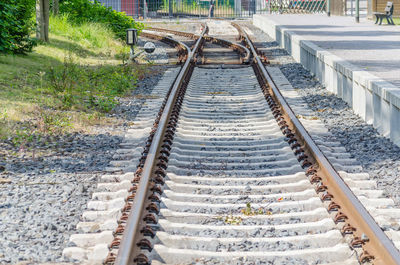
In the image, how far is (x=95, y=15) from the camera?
2728 cm

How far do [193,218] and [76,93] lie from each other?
7.47 meters

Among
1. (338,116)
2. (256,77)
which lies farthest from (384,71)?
(256,77)

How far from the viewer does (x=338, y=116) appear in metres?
11.5

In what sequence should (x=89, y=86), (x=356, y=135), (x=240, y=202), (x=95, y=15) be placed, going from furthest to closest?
(x=95, y=15), (x=89, y=86), (x=356, y=135), (x=240, y=202)

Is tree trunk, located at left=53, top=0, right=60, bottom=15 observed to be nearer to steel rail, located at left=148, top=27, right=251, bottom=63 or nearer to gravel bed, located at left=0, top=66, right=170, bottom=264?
steel rail, located at left=148, top=27, right=251, bottom=63

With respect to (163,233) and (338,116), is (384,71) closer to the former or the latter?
(338,116)

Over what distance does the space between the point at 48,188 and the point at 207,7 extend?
5056cm

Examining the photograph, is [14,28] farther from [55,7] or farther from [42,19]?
[55,7]

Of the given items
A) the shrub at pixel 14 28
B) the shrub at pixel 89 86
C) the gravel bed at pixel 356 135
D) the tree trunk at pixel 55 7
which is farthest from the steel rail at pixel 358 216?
the tree trunk at pixel 55 7

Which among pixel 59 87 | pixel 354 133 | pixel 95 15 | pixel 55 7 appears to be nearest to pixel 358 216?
pixel 354 133

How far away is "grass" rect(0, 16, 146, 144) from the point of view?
1038cm

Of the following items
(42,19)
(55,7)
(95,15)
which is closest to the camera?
(42,19)

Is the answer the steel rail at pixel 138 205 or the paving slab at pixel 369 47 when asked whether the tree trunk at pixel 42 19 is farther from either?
the steel rail at pixel 138 205

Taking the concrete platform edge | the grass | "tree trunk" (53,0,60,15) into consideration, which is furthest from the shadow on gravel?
"tree trunk" (53,0,60,15)
